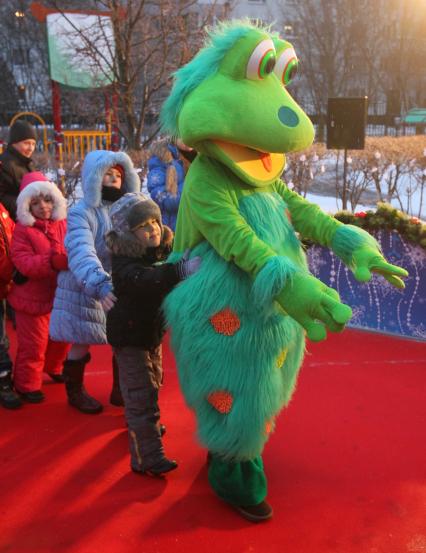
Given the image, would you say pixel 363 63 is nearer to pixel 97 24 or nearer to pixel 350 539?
pixel 97 24

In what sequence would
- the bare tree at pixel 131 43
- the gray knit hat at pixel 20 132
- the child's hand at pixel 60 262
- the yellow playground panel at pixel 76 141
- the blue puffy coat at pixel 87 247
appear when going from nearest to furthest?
the blue puffy coat at pixel 87 247 < the child's hand at pixel 60 262 < the gray knit hat at pixel 20 132 < the bare tree at pixel 131 43 < the yellow playground panel at pixel 76 141

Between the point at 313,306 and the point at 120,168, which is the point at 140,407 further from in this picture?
the point at 120,168

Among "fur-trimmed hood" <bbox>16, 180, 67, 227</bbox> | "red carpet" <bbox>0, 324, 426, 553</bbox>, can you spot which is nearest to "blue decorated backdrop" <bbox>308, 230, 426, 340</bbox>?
"red carpet" <bbox>0, 324, 426, 553</bbox>

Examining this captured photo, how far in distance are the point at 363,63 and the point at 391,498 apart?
21.8 metres

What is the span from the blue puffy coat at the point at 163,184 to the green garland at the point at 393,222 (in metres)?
1.50

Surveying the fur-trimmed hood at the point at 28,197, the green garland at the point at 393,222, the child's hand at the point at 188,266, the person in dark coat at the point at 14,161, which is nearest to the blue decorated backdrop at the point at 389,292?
the green garland at the point at 393,222

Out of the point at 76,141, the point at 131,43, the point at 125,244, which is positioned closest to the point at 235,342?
the point at 125,244

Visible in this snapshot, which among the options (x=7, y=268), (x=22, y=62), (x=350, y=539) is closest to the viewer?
(x=350, y=539)

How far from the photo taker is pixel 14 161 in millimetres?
5152

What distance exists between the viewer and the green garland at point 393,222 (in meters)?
4.72

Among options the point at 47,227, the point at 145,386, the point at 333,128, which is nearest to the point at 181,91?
the point at 145,386

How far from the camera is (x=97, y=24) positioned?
9172 mm

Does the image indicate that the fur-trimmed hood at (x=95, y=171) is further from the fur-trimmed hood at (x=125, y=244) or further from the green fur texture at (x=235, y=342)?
the green fur texture at (x=235, y=342)

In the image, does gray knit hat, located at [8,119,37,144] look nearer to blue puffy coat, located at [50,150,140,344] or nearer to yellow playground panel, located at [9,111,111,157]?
blue puffy coat, located at [50,150,140,344]
